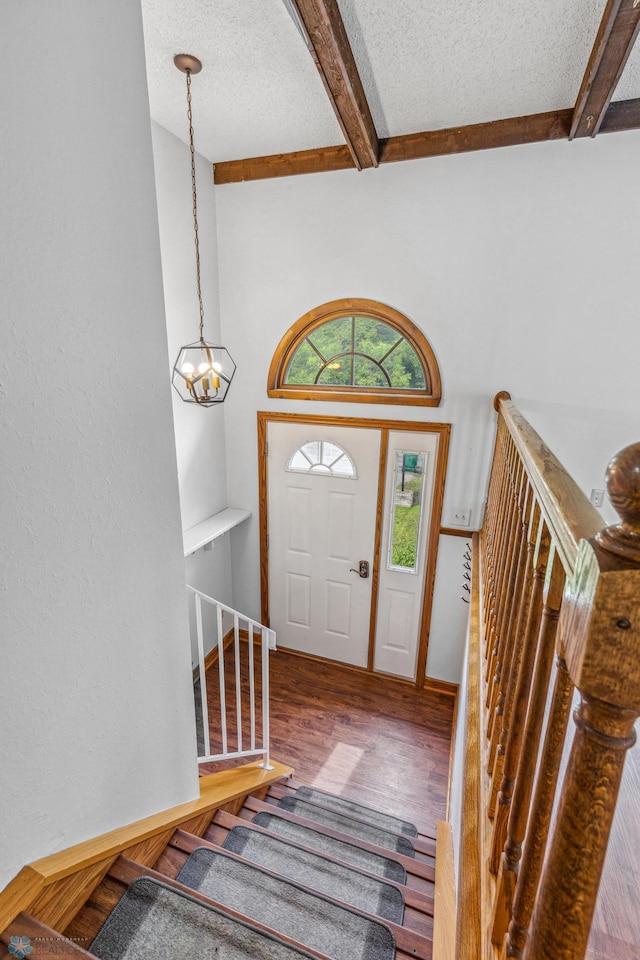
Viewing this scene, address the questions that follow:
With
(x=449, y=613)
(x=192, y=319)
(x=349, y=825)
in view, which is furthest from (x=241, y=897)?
(x=192, y=319)

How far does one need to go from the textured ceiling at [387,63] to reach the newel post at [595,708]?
2265mm

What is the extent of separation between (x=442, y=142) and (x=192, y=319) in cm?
185

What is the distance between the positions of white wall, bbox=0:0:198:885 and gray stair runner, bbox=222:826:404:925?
1.82ft

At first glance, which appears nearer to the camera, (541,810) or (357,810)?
(541,810)

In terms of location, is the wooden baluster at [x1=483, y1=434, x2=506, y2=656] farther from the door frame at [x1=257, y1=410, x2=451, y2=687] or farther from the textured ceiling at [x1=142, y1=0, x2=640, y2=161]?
the textured ceiling at [x1=142, y1=0, x2=640, y2=161]

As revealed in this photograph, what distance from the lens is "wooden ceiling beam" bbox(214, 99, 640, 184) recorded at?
233cm

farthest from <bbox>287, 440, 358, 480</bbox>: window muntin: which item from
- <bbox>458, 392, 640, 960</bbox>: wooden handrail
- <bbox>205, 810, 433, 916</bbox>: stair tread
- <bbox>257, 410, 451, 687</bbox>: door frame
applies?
<bbox>458, 392, 640, 960</bbox>: wooden handrail

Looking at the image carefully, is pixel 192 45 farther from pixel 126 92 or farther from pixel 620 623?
pixel 620 623

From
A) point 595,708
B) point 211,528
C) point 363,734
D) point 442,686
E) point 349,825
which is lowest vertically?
point 363,734

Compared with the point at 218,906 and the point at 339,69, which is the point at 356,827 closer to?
the point at 218,906

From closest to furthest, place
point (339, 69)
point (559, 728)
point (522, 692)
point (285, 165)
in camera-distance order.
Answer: point (559, 728) < point (522, 692) < point (339, 69) < point (285, 165)

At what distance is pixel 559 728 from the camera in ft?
1.75

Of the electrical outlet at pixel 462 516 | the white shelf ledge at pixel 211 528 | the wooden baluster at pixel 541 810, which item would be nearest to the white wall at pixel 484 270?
the electrical outlet at pixel 462 516

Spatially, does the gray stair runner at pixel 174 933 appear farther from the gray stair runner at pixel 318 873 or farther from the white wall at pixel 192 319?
the white wall at pixel 192 319
